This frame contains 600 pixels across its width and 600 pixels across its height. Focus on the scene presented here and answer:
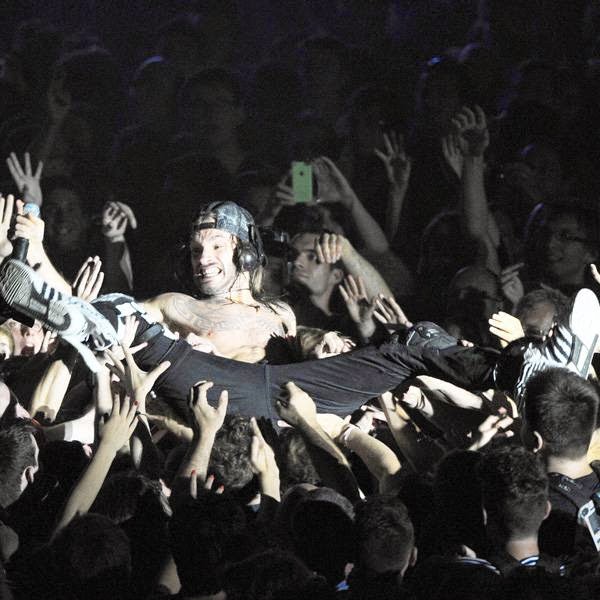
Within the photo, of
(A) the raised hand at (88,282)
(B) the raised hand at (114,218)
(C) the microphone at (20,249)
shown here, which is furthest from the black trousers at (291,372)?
(B) the raised hand at (114,218)

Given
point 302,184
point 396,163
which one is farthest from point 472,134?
point 302,184

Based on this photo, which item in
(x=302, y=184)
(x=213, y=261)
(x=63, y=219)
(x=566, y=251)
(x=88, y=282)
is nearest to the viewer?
(x=88, y=282)

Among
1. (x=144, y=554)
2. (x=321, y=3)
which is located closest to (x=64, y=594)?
(x=144, y=554)

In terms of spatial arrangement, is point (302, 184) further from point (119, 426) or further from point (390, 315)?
point (119, 426)

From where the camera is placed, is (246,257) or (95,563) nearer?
(95,563)

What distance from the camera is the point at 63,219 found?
25.2 feet

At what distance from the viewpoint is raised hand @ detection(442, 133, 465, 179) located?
7.09 metres

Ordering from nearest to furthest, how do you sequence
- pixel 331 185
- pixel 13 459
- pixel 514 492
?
pixel 514 492, pixel 13 459, pixel 331 185

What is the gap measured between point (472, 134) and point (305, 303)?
1771 millimetres

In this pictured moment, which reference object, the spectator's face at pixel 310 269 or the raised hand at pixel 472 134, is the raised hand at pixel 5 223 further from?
the raised hand at pixel 472 134

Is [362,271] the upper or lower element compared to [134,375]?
lower

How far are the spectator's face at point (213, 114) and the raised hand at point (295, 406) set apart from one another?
452cm

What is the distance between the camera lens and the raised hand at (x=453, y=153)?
709cm

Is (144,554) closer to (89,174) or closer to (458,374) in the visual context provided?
(458,374)
